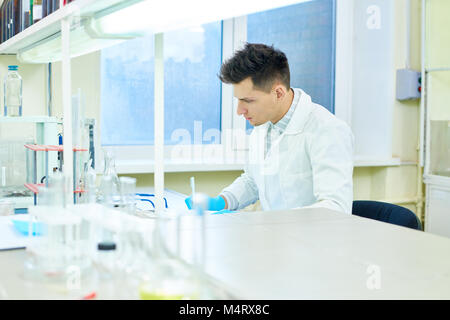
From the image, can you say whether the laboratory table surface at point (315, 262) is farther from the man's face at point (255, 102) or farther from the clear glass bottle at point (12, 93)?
the clear glass bottle at point (12, 93)

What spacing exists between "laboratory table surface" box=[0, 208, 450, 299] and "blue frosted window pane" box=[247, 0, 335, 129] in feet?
8.30

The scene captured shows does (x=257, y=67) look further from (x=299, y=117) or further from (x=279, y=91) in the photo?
(x=299, y=117)

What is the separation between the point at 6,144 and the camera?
2.16m

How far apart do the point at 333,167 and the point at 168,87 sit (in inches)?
62.3

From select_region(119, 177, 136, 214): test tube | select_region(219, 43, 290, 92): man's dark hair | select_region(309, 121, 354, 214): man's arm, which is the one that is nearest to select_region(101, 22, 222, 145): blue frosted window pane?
select_region(219, 43, 290, 92): man's dark hair

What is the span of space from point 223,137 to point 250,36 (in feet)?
2.08

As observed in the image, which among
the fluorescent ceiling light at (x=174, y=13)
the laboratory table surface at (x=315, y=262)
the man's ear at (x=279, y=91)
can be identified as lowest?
the laboratory table surface at (x=315, y=262)

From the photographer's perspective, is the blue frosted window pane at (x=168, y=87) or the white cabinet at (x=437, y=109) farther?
the white cabinet at (x=437, y=109)

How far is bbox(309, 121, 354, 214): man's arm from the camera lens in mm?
1815

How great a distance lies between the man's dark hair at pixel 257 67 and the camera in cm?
205

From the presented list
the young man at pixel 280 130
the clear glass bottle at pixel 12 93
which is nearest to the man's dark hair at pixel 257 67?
the young man at pixel 280 130

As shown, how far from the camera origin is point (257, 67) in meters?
2.06

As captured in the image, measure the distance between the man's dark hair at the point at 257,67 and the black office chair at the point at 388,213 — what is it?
0.55 meters
